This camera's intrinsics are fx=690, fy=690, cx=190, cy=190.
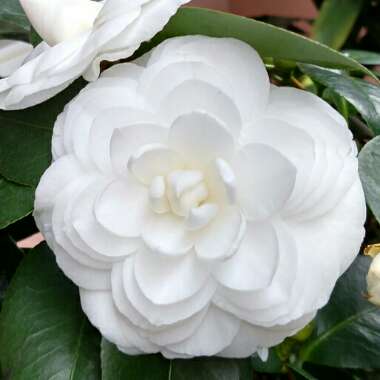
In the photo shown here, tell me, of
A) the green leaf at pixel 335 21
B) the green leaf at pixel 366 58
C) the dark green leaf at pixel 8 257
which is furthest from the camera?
the green leaf at pixel 335 21

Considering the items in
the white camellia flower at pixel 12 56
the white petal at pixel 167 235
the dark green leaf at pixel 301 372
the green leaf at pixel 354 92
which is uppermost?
the green leaf at pixel 354 92

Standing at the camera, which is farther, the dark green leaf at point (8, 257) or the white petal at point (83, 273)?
the dark green leaf at point (8, 257)

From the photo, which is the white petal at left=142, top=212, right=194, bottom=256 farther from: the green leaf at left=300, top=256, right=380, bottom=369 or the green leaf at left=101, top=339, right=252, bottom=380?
the green leaf at left=300, top=256, right=380, bottom=369

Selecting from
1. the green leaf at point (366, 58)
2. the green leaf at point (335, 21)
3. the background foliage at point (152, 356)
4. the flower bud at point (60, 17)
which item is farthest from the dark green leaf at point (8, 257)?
the green leaf at point (335, 21)

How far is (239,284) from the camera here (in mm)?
341

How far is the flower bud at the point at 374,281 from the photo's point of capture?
0.39 metres

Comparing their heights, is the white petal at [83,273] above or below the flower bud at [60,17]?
below

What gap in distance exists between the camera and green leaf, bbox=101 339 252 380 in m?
0.41

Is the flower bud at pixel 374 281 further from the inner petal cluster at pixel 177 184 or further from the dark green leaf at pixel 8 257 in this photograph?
the dark green leaf at pixel 8 257

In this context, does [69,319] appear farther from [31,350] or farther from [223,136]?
[223,136]

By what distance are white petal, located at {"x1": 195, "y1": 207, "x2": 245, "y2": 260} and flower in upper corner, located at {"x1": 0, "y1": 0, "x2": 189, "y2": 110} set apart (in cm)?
10

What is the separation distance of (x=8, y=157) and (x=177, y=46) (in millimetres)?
153

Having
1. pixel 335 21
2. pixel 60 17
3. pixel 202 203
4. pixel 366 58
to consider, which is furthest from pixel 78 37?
pixel 335 21

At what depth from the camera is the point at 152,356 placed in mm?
425
